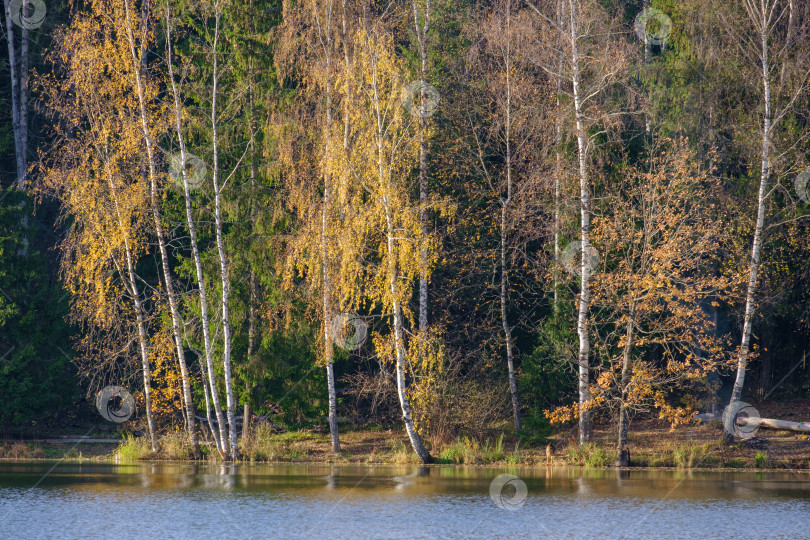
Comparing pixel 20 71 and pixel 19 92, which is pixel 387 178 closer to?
pixel 19 92

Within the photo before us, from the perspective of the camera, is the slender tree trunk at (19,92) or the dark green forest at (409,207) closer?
the dark green forest at (409,207)

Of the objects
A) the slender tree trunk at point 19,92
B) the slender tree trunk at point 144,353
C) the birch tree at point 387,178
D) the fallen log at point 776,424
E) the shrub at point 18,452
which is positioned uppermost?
the slender tree trunk at point 19,92

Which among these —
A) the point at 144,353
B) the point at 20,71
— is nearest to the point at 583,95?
the point at 144,353

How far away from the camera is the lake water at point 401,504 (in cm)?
1557

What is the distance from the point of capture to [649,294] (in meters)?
22.9

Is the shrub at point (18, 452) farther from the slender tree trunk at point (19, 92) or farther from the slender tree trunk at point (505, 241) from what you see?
the slender tree trunk at point (505, 241)

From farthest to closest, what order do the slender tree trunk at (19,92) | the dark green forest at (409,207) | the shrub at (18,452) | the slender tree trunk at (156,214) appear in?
the slender tree trunk at (19,92) → the shrub at (18,452) → the slender tree trunk at (156,214) → the dark green forest at (409,207)

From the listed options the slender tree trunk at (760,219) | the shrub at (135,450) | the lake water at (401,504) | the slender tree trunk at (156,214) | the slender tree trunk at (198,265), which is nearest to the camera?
the lake water at (401,504)

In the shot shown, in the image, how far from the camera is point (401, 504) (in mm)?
17875

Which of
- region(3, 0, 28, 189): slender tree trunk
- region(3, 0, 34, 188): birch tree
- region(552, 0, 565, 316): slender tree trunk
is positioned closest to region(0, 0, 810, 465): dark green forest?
region(552, 0, 565, 316): slender tree trunk

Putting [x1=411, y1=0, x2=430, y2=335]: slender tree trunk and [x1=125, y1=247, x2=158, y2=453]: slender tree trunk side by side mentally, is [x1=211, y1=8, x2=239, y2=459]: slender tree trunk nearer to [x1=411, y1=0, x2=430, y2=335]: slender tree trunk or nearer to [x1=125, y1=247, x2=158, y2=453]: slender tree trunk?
[x1=125, y1=247, x2=158, y2=453]: slender tree trunk

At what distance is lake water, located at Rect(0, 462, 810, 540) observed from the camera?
15.6m

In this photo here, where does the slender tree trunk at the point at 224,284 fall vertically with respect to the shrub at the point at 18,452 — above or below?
above

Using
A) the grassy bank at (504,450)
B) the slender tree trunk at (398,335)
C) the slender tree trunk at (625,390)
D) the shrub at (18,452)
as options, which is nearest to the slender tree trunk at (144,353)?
the grassy bank at (504,450)
